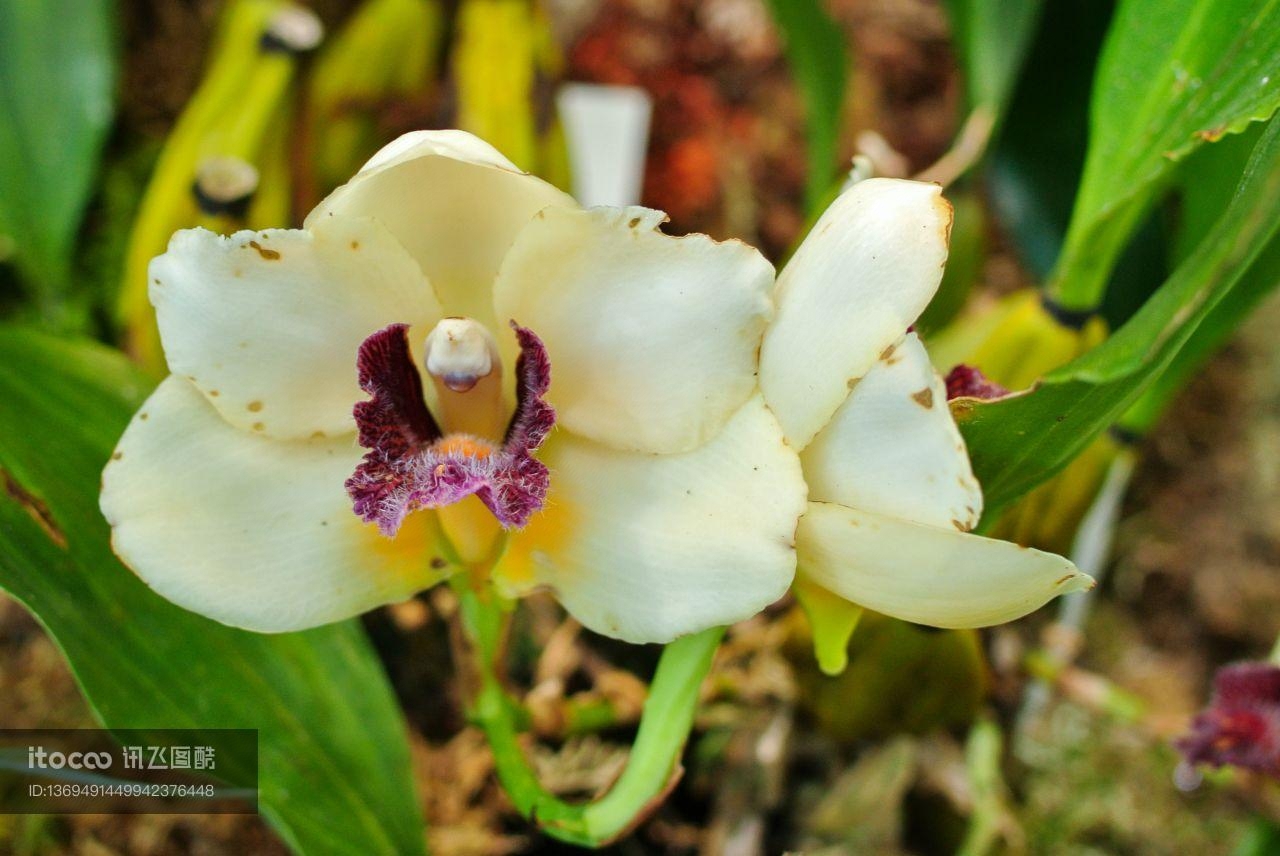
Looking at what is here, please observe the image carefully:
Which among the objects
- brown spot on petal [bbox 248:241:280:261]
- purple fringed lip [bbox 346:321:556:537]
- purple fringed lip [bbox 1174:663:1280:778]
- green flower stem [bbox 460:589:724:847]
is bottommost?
purple fringed lip [bbox 1174:663:1280:778]

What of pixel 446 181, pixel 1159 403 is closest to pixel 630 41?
pixel 1159 403

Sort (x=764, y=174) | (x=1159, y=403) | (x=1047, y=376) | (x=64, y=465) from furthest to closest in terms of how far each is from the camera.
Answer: (x=764, y=174), (x=1159, y=403), (x=64, y=465), (x=1047, y=376)

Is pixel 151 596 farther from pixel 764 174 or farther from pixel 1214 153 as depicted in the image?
pixel 764 174

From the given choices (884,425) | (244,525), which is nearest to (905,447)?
(884,425)

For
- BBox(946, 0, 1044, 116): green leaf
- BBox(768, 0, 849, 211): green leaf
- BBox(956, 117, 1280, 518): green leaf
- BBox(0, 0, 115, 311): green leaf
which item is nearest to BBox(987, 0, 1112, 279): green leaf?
BBox(946, 0, 1044, 116): green leaf

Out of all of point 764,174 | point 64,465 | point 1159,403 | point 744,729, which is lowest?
point 744,729

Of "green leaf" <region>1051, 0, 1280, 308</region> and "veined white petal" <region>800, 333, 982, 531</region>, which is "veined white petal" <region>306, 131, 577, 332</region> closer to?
"veined white petal" <region>800, 333, 982, 531</region>
